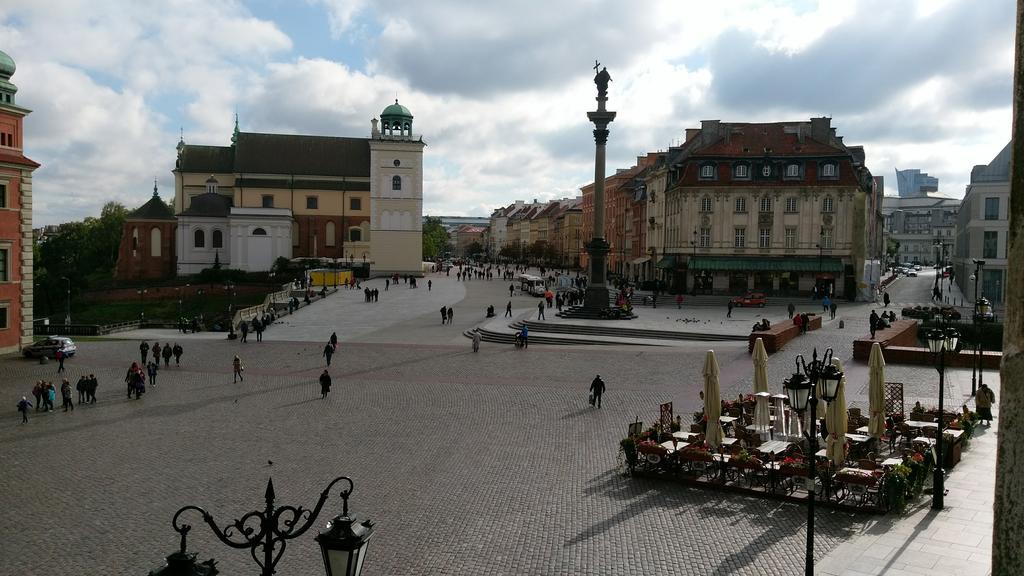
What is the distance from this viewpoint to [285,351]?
3812 cm

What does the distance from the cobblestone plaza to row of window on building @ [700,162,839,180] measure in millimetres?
32151

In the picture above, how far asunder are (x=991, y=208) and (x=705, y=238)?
20.0m

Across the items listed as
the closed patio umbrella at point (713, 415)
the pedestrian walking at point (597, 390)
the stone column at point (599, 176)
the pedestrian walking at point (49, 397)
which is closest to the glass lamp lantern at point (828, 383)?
the closed patio umbrella at point (713, 415)

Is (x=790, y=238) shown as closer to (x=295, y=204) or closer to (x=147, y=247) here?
(x=295, y=204)

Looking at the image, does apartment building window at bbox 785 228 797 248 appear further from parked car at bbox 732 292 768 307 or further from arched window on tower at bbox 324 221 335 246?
arched window on tower at bbox 324 221 335 246

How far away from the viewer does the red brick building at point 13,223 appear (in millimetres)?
37219

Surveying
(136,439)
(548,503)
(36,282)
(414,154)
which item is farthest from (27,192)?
(36,282)

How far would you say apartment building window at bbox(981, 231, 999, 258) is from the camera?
2258 inches

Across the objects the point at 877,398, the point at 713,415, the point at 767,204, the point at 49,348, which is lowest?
the point at 49,348

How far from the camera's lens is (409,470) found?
1719cm

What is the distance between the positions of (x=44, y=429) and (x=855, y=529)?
20.2m

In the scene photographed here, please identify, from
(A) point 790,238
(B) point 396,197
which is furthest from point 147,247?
(A) point 790,238

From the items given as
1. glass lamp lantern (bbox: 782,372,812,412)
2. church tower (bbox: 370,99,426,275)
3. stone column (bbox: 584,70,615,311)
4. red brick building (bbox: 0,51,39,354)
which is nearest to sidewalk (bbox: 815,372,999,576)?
glass lamp lantern (bbox: 782,372,812,412)

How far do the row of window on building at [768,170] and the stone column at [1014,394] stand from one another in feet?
201
